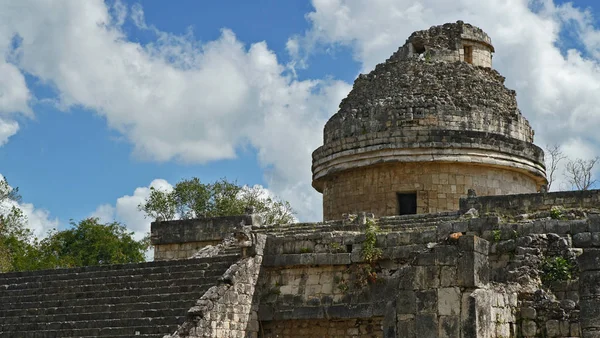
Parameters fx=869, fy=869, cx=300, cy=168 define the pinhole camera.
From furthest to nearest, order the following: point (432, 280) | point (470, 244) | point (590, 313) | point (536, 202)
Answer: point (536, 202)
point (432, 280)
point (470, 244)
point (590, 313)

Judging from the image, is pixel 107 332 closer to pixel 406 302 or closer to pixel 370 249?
pixel 370 249

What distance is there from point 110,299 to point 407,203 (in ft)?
24.3

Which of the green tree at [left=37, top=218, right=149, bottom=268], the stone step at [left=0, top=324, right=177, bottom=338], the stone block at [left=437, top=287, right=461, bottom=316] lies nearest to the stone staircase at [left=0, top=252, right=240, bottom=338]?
the stone step at [left=0, top=324, right=177, bottom=338]

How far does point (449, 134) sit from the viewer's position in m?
20.0

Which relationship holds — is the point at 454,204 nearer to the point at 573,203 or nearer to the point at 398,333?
the point at 573,203

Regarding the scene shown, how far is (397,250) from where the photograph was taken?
14.3 m

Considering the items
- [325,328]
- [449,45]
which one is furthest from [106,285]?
[449,45]

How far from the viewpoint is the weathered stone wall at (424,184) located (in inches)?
783

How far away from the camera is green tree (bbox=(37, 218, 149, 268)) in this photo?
33938 mm

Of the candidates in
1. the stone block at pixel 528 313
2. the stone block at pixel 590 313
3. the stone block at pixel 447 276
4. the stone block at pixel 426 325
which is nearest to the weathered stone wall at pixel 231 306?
the stone block at pixel 426 325

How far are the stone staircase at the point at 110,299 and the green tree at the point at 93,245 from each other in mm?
15790

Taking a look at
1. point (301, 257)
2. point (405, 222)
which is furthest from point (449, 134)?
point (301, 257)

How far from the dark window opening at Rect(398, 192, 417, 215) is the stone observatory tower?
0.02 meters

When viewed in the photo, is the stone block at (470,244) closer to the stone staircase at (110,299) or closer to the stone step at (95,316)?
the stone staircase at (110,299)
